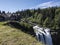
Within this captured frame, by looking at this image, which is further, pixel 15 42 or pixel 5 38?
pixel 5 38

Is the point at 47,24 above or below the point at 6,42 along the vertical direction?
below


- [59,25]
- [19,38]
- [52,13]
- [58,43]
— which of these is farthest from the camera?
[52,13]

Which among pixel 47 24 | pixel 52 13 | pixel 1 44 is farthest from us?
pixel 52 13

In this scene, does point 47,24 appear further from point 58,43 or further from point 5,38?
point 5,38

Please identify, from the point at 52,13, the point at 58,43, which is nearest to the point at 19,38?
the point at 58,43

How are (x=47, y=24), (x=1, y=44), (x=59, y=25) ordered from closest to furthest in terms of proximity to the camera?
(x=1, y=44)
(x=59, y=25)
(x=47, y=24)

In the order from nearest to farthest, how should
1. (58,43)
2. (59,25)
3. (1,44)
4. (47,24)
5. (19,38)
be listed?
(1,44)
(19,38)
(58,43)
(59,25)
(47,24)

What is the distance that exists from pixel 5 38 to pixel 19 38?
785mm

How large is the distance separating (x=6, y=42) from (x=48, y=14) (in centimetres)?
6324

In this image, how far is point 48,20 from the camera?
6088cm

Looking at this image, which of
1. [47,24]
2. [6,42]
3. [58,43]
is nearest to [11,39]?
[6,42]

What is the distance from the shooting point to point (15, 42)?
6777 mm

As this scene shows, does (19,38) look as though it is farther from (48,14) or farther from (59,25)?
(48,14)

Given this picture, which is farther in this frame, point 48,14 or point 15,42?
point 48,14
